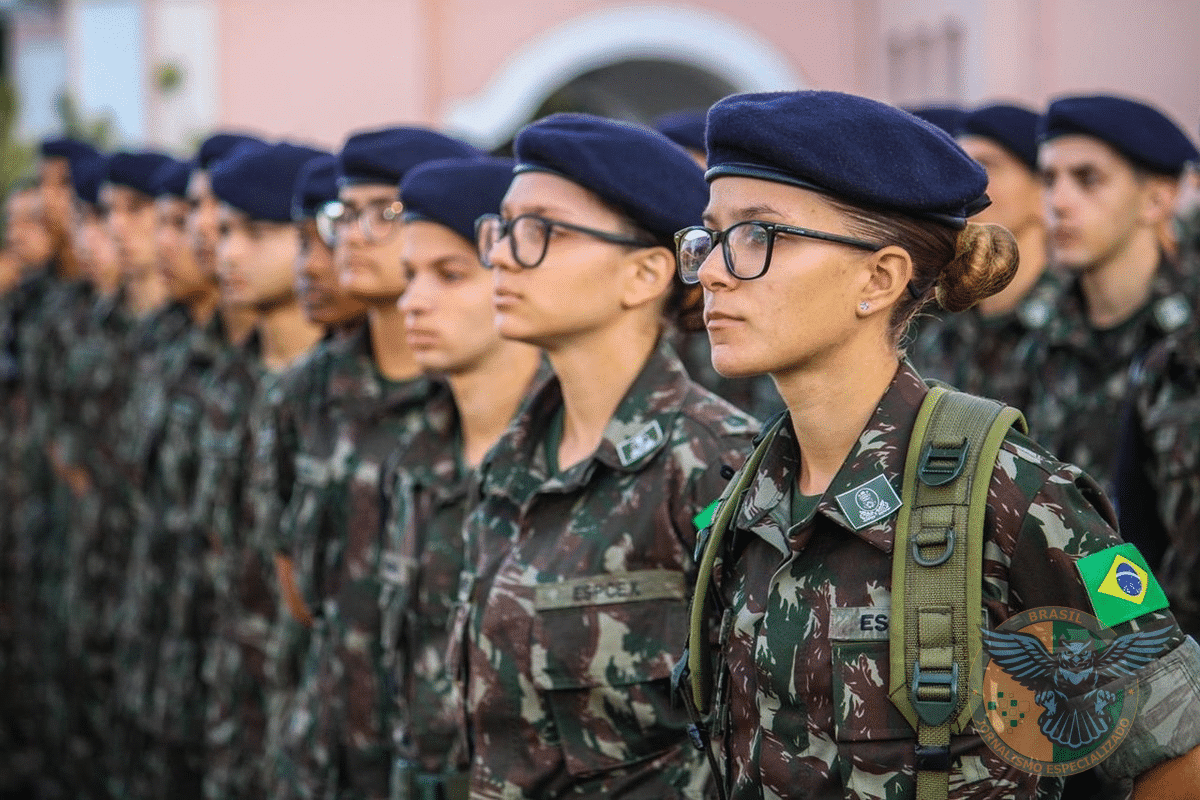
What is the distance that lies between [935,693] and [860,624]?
0.17m

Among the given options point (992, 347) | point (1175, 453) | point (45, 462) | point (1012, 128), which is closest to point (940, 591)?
point (1175, 453)

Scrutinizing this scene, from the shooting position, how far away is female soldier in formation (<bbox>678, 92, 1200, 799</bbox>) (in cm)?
242

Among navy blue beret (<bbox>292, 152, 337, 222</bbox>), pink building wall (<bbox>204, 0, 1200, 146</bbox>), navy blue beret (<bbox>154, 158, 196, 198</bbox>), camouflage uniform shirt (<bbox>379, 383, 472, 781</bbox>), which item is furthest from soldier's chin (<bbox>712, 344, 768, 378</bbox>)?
pink building wall (<bbox>204, 0, 1200, 146</bbox>)

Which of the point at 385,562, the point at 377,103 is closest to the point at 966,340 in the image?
the point at 385,562

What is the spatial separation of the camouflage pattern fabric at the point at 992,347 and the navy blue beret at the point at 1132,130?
57 cm

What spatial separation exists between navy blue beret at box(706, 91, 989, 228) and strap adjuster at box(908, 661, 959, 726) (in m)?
0.72

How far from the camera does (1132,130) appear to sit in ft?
18.0

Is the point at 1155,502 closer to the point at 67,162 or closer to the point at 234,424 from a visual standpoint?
the point at 234,424

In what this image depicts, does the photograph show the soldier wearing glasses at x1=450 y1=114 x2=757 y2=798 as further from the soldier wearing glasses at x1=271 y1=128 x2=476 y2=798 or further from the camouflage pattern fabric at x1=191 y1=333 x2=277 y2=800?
the camouflage pattern fabric at x1=191 y1=333 x2=277 y2=800

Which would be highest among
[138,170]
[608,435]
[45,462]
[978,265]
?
[978,265]

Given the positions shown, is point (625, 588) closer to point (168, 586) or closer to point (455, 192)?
point (455, 192)

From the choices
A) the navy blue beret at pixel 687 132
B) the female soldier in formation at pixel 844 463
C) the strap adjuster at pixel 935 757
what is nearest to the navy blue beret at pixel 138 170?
the navy blue beret at pixel 687 132

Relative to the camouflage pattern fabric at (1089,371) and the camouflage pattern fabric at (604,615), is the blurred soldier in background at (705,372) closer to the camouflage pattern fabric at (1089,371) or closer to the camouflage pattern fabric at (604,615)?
the camouflage pattern fabric at (1089,371)

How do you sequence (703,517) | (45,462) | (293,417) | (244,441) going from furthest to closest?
(45,462), (244,441), (293,417), (703,517)
